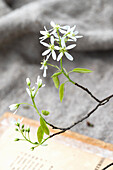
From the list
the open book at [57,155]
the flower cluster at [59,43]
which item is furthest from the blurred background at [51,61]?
the flower cluster at [59,43]

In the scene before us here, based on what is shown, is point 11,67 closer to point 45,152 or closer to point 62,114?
point 62,114

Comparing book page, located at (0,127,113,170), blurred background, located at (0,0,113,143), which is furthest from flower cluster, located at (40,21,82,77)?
blurred background, located at (0,0,113,143)

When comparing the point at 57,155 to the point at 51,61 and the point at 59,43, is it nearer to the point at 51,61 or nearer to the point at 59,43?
the point at 59,43

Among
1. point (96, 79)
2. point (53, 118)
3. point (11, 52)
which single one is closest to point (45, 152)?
point (53, 118)

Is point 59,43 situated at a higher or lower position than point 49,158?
higher

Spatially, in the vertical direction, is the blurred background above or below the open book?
above

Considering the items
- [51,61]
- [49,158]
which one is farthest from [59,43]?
[51,61]

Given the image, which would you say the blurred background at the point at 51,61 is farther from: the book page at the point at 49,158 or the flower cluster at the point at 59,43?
the flower cluster at the point at 59,43

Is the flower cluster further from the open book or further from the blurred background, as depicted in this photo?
the blurred background
